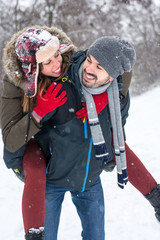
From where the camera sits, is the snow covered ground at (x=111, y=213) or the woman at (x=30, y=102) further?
the snow covered ground at (x=111, y=213)

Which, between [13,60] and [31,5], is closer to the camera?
[13,60]

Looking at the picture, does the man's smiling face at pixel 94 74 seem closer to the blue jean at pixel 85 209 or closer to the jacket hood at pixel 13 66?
the jacket hood at pixel 13 66

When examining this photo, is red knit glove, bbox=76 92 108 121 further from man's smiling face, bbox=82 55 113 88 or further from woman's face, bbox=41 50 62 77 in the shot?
woman's face, bbox=41 50 62 77

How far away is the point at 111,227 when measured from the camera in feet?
9.32

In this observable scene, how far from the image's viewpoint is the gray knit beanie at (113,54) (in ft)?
4.89

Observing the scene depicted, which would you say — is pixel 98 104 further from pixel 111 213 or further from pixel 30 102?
pixel 111 213

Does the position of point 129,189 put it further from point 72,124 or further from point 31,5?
point 31,5

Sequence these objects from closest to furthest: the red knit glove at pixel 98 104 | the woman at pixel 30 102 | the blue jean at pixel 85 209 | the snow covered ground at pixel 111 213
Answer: the woman at pixel 30 102, the red knit glove at pixel 98 104, the blue jean at pixel 85 209, the snow covered ground at pixel 111 213

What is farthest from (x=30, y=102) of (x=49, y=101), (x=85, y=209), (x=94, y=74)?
(x=85, y=209)

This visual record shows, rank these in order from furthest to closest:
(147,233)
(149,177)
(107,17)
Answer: (107,17)
(147,233)
(149,177)

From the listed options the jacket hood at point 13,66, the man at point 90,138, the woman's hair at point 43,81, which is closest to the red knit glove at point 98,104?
the man at point 90,138

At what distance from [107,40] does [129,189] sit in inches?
109

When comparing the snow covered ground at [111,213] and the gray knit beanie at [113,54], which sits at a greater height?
the gray knit beanie at [113,54]

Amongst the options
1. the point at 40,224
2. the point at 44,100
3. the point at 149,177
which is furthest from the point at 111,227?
the point at 44,100
